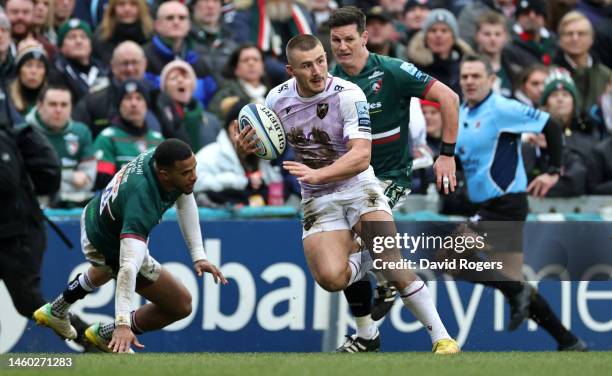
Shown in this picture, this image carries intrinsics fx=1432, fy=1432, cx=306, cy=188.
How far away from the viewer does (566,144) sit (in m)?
Answer: 15.2

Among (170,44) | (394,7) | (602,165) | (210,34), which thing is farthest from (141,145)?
(394,7)

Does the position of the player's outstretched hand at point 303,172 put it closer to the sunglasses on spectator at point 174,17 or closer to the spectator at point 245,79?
the spectator at point 245,79

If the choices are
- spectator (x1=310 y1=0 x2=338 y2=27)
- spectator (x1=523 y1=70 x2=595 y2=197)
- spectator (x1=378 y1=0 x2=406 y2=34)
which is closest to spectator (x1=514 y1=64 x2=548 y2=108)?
spectator (x1=523 y1=70 x2=595 y2=197)

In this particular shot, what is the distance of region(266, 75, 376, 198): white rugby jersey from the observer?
35.4ft

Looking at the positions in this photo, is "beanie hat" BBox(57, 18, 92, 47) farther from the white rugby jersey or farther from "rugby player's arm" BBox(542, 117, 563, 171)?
"rugby player's arm" BBox(542, 117, 563, 171)

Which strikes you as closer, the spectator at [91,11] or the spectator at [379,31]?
the spectator at [379,31]

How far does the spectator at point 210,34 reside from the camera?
Answer: 16.7 meters

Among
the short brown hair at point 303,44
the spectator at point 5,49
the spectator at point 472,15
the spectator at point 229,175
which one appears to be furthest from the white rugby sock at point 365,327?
the spectator at point 472,15

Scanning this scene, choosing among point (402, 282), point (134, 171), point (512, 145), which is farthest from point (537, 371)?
point (512, 145)

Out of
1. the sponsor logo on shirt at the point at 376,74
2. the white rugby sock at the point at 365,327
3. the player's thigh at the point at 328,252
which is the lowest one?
the white rugby sock at the point at 365,327

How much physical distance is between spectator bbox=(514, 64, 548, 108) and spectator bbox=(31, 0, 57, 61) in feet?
17.7

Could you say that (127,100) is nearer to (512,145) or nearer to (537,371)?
(512,145)

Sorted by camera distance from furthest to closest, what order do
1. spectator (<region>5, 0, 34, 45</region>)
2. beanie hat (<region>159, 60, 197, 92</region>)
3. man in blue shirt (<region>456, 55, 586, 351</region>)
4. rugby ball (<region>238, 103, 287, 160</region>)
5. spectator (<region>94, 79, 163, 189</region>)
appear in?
spectator (<region>5, 0, 34, 45</region>) → beanie hat (<region>159, 60, 197, 92</region>) → spectator (<region>94, 79, 163, 189</region>) → man in blue shirt (<region>456, 55, 586, 351</region>) → rugby ball (<region>238, 103, 287, 160</region>)

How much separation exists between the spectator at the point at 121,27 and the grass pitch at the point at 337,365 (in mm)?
6189
